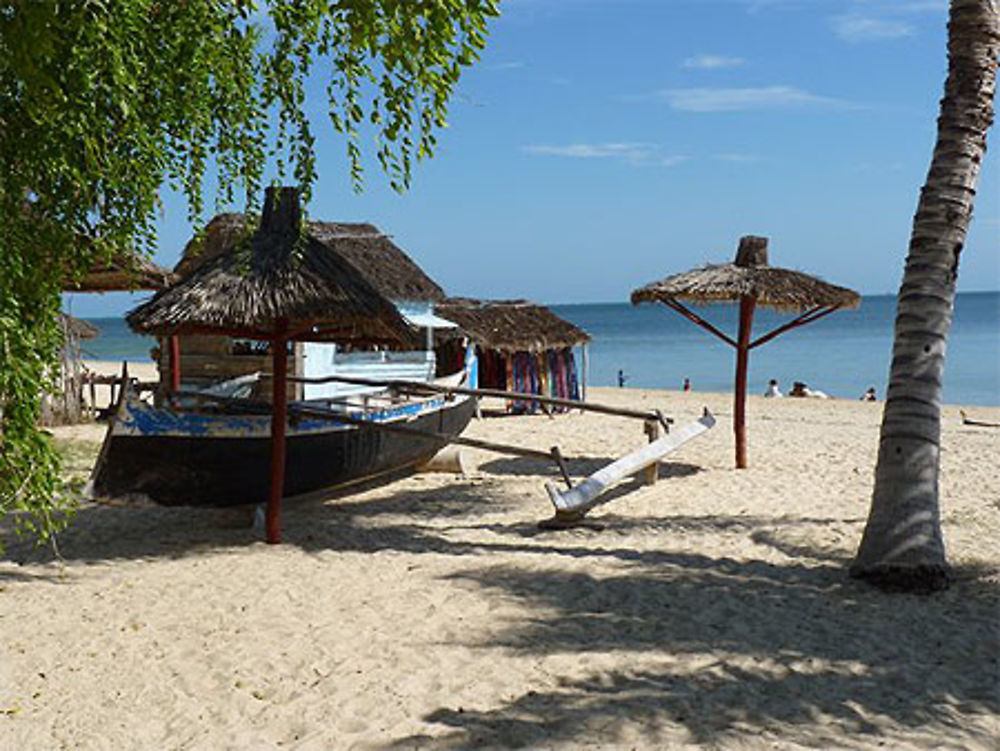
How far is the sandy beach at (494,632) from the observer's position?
4.98m

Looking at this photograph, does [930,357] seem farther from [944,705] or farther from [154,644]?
[154,644]

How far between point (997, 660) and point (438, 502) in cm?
656

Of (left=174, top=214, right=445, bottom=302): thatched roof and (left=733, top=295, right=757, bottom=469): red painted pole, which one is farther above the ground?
(left=174, top=214, right=445, bottom=302): thatched roof

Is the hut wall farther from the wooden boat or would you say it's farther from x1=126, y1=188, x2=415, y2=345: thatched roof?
x1=126, y1=188, x2=415, y2=345: thatched roof

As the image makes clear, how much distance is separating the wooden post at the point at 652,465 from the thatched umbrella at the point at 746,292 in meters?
1.56

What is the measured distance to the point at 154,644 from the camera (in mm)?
6176

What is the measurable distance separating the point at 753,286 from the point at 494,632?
A: 791 centimetres

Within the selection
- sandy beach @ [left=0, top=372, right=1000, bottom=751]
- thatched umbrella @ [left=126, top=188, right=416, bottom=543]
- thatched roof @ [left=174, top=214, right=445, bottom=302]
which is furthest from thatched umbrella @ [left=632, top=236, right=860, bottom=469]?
thatched roof @ [left=174, top=214, right=445, bottom=302]

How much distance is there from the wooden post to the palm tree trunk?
453 centimetres

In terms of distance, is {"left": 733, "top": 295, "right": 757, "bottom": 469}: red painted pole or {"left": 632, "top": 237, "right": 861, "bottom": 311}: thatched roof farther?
{"left": 733, "top": 295, "right": 757, "bottom": 469}: red painted pole

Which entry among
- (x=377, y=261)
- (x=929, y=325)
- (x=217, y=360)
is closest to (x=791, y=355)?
(x=377, y=261)

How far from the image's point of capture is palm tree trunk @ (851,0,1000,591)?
23.9ft

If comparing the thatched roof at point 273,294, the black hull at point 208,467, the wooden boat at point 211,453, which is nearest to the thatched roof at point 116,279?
the thatched roof at point 273,294

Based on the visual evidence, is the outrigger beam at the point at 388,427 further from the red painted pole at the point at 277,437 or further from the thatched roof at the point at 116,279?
the thatched roof at the point at 116,279
